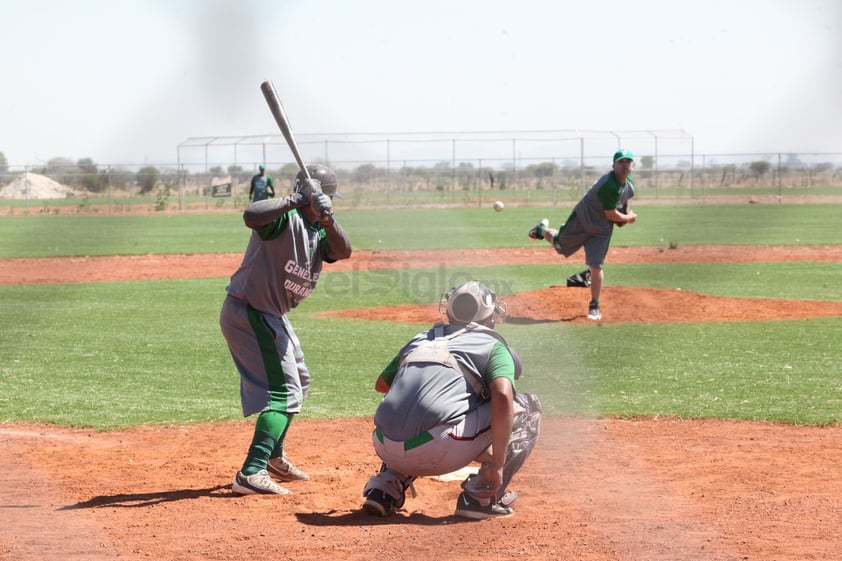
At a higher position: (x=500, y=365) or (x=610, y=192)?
(x=610, y=192)

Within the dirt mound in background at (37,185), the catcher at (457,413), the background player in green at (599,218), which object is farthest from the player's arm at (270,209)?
the background player in green at (599,218)

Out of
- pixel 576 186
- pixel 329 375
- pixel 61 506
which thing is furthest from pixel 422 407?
pixel 576 186

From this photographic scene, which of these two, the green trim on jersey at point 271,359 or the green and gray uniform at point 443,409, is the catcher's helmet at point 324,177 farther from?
the green and gray uniform at point 443,409

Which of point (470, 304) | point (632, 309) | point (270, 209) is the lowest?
point (632, 309)

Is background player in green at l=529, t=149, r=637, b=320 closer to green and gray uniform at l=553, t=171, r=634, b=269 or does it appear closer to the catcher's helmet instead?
green and gray uniform at l=553, t=171, r=634, b=269

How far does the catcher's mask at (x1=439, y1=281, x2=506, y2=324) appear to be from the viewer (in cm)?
474

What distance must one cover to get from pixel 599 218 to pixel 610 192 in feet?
1.50

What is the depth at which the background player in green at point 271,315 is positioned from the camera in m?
5.20

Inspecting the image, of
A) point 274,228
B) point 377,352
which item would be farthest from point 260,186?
point 274,228

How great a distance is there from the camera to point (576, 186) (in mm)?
44281

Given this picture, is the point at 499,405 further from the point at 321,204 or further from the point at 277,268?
the point at 277,268

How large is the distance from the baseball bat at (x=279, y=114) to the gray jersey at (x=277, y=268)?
0.52 metres

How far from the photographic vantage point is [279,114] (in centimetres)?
303

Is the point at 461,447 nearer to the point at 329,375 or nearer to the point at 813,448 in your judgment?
the point at 813,448
